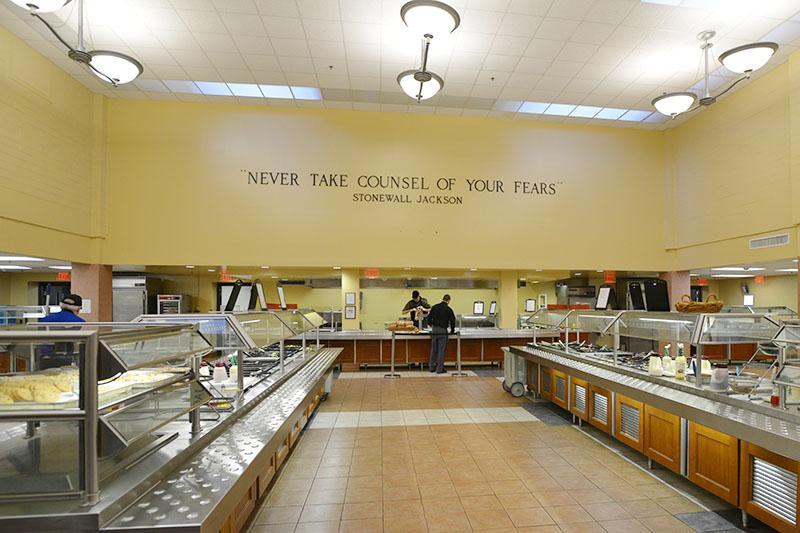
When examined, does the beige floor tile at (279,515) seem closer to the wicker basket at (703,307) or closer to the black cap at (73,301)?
the black cap at (73,301)

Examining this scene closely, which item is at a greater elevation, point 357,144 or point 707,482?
point 357,144

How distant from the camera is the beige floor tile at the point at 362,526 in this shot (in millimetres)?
2926

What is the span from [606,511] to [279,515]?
240cm

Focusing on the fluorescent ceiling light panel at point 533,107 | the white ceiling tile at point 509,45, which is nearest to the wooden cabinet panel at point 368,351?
the fluorescent ceiling light panel at point 533,107

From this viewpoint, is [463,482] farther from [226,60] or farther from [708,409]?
[226,60]

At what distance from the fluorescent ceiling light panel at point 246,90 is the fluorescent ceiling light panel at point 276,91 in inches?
4.5

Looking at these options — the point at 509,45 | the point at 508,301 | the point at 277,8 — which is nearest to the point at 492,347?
the point at 508,301

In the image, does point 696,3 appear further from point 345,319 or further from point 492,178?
point 345,319

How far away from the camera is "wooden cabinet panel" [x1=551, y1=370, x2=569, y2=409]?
5.60 meters

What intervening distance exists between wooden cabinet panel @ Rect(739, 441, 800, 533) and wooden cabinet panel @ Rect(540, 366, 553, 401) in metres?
3.19

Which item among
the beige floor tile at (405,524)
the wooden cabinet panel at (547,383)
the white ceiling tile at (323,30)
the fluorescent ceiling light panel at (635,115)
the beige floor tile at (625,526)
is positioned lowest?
the beige floor tile at (405,524)

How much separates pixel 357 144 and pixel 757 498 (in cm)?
803

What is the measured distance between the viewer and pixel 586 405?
509cm

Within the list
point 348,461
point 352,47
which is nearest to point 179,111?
point 352,47
